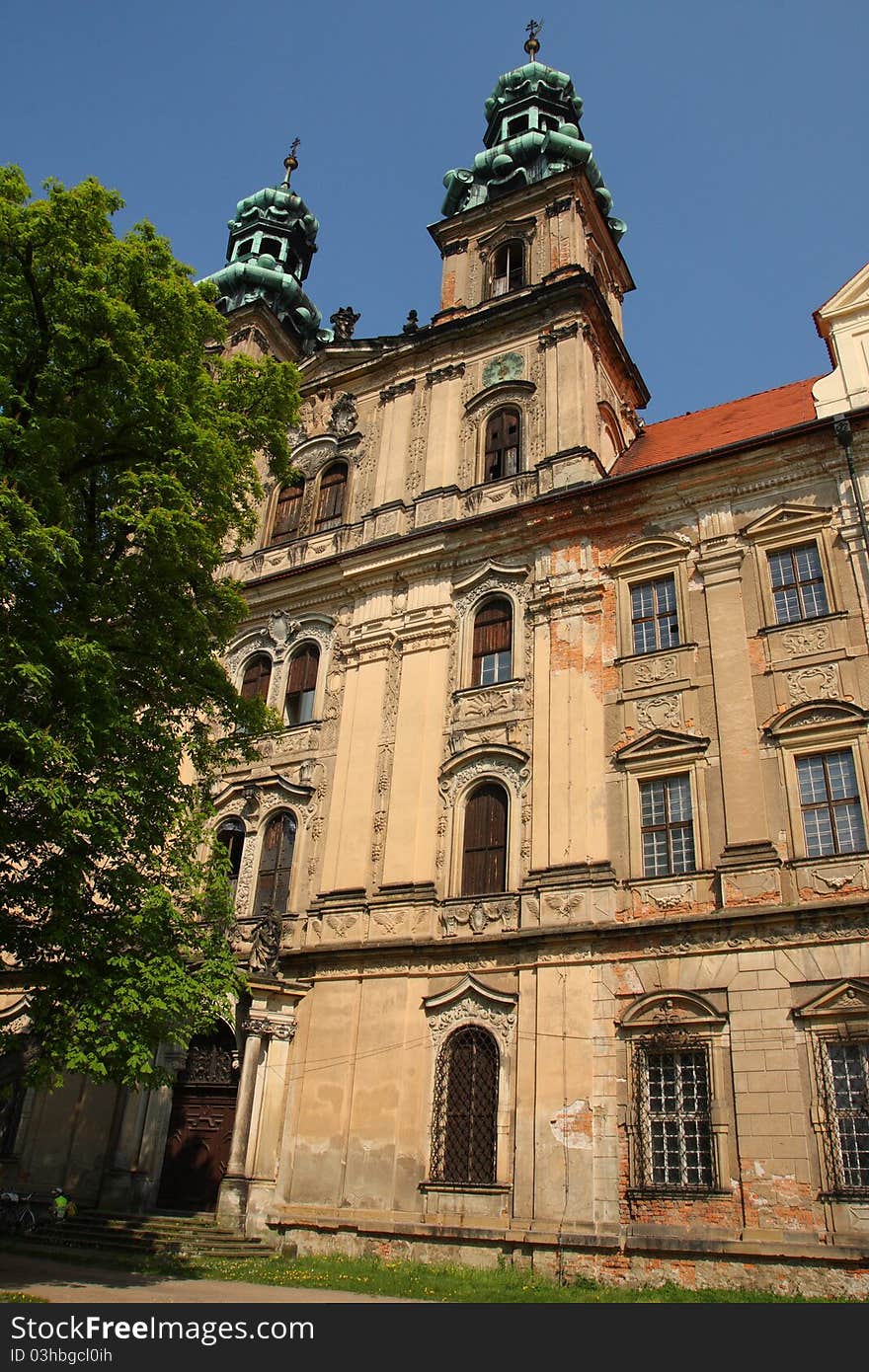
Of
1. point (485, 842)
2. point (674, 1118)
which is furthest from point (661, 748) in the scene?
point (674, 1118)

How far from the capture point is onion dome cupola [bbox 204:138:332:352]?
105ft

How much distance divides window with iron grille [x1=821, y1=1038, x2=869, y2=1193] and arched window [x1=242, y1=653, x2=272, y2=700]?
41.7 ft

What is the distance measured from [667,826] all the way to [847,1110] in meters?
4.42

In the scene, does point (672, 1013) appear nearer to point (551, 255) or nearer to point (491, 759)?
point (491, 759)

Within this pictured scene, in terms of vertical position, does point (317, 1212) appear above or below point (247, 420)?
below

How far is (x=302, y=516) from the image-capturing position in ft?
75.7

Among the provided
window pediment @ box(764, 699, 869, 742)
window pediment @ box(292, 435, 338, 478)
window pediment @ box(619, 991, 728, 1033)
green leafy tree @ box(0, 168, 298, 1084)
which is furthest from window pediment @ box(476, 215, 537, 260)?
window pediment @ box(619, 991, 728, 1033)

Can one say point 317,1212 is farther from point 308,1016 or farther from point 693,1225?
point 693,1225

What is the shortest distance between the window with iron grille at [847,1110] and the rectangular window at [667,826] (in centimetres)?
305

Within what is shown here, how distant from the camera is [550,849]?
1563cm

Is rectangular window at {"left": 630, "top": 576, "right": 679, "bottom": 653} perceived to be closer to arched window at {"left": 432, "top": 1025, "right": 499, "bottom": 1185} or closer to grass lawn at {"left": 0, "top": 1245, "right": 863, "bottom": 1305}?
arched window at {"left": 432, "top": 1025, "right": 499, "bottom": 1185}
